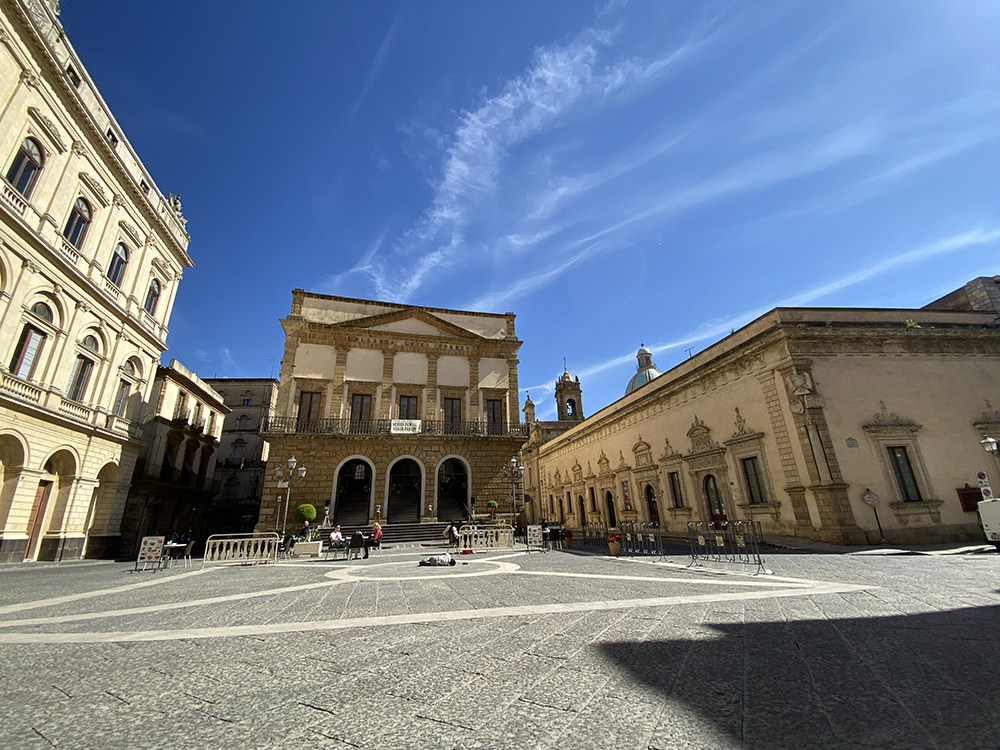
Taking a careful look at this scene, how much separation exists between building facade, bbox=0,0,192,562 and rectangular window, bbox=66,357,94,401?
4cm

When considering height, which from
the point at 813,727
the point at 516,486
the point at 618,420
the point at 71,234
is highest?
the point at 71,234

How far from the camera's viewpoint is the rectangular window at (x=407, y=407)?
25078 millimetres

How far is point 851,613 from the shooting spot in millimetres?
4824

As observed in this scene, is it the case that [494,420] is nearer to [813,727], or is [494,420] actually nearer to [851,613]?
[851,613]

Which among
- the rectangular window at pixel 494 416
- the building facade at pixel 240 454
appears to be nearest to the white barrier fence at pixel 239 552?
the rectangular window at pixel 494 416

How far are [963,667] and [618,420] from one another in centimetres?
2150

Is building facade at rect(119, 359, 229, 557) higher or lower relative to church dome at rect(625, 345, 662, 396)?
lower

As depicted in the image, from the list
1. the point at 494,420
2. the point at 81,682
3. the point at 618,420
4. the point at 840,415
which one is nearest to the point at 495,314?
the point at 494,420

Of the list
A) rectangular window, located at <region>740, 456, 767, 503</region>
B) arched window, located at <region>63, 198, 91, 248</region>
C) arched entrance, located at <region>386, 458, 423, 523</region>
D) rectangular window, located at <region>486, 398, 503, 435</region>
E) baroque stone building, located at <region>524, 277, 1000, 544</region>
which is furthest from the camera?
rectangular window, located at <region>486, 398, 503, 435</region>

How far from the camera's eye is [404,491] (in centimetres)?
2494

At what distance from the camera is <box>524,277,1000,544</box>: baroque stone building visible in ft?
42.5

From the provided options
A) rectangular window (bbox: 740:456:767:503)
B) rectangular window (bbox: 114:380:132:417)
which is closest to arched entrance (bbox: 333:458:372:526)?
rectangular window (bbox: 114:380:132:417)

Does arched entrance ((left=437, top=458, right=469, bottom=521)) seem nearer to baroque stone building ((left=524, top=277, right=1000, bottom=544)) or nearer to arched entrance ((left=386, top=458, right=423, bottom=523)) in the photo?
arched entrance ((left=386, top=458, right=423, bottom=523))

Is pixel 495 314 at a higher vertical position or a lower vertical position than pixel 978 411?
higher
